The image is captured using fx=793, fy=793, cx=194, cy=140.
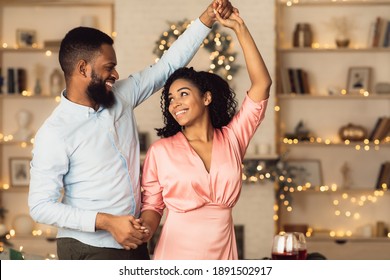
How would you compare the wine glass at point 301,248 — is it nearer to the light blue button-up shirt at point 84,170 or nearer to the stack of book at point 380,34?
the light blue button-up shirt at point 84,170

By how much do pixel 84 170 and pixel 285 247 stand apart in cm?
69

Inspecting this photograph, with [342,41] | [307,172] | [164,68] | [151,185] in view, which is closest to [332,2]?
[342,41]

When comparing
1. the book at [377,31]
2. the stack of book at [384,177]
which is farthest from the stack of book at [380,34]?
the stack of book at [384,177]

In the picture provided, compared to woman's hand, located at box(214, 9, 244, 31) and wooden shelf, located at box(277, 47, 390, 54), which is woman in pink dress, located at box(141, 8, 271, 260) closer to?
woman's hand, located at box(214, 9, 244, 31)

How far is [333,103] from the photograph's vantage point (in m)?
6.79

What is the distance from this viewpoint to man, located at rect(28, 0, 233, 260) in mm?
2443

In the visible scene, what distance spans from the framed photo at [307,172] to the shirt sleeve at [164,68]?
12.8 ft

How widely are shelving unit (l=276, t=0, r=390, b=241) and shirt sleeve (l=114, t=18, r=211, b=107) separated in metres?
3.93

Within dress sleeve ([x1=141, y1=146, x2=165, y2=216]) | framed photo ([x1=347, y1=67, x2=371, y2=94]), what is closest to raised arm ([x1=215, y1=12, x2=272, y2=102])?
dress sleeve ([x1=141, y1=146, x2=165, y2=216])
